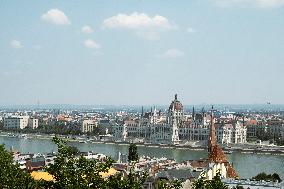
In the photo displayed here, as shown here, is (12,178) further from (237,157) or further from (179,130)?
(179,130)

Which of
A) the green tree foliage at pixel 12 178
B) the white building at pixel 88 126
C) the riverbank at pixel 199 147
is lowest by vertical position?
the riverbank at pixel 199 147

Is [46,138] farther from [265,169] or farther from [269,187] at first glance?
[269,187]

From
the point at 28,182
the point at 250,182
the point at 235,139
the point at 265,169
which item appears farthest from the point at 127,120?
the point at 28,182

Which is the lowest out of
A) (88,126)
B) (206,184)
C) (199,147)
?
(199,147)

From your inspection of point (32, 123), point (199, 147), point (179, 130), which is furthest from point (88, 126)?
point (199, 147)

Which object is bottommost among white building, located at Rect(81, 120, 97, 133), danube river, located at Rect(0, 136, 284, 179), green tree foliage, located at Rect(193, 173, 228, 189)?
danube river, located at Rect(0, 136, 284, 179)

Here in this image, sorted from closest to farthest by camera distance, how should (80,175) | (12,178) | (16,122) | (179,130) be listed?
(80,175)
(12,178)
(179,130)
(16,122)

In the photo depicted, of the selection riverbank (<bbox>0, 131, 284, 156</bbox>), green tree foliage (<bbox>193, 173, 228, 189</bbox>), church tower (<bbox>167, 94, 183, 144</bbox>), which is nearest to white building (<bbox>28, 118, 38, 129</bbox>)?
riverbank (<bbox>0, 131, 284, 156</bbox>)

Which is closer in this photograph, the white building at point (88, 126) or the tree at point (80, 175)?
the tree at point (80, 175)

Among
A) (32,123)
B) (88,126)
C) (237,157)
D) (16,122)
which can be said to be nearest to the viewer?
(237,157)

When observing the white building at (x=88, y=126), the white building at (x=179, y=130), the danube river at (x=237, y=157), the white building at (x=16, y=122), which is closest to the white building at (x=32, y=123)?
the white building at (x=16, y=122)

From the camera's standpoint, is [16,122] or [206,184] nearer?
[206,184]

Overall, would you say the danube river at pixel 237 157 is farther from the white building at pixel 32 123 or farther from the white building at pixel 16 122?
the white building at pixel 16 122

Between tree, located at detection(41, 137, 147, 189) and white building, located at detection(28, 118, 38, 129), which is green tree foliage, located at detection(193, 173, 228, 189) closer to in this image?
tree, located at detection(41, 137, 147, 189)
